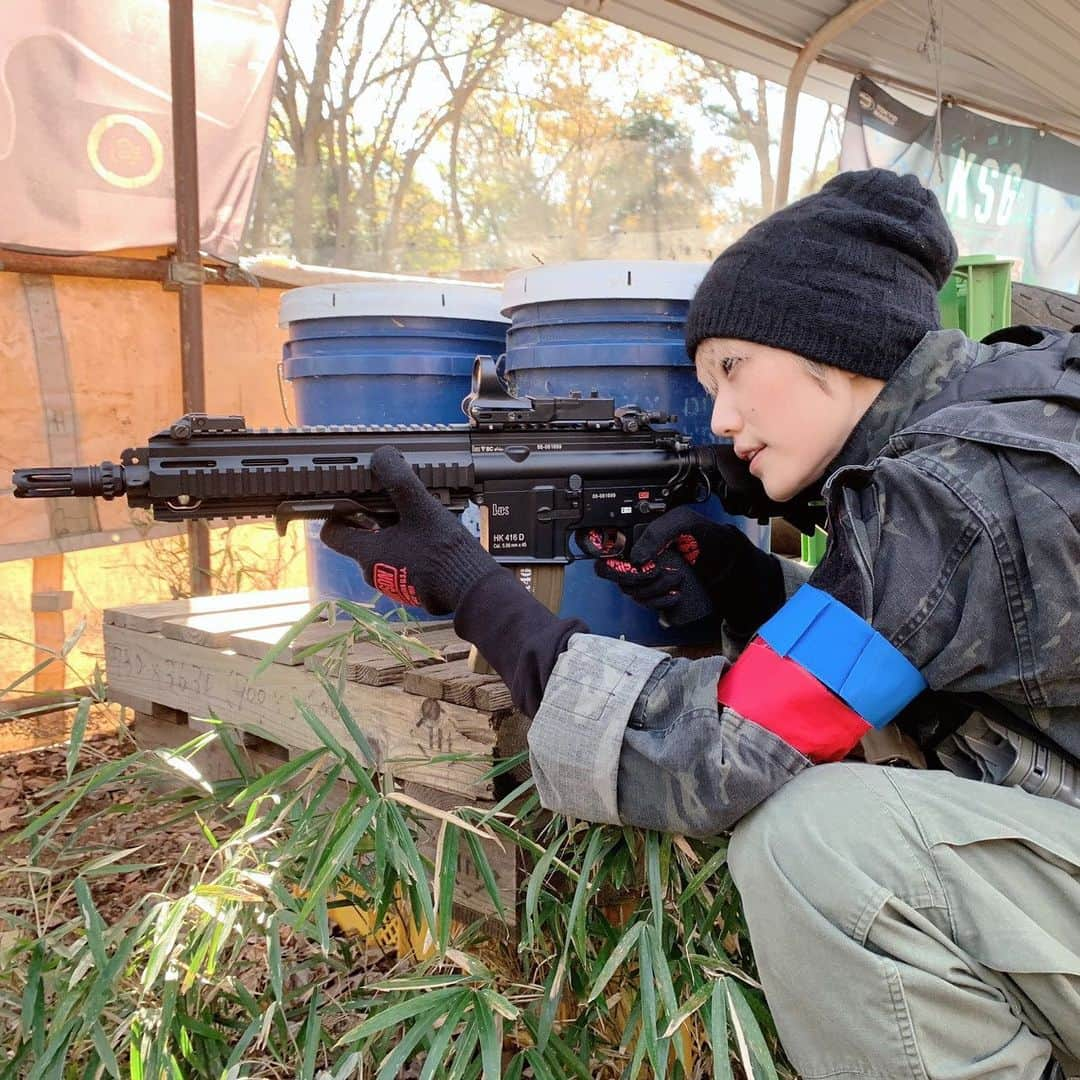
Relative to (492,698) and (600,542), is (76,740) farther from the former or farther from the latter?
(600,542)

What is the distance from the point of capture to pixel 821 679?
120 centimetres

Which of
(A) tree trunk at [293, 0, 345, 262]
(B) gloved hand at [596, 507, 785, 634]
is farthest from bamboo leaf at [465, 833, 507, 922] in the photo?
(A) tree trunk at [293, 0, 345, 262]

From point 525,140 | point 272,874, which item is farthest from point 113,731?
point 525,140

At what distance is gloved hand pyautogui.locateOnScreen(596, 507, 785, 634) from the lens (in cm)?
202

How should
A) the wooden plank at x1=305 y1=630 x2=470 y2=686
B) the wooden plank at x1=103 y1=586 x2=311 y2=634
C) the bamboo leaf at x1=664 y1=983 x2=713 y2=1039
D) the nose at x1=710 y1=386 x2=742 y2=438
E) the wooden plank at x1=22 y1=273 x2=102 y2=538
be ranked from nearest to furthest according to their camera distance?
the bamboo leaf at x1=664 y1=983 x2=713 y2=1039
the nose at x1=710 y1=386 x2=742 y2=438
the wooden plank at x1=305 y1=630 x2=470 y2=686
the wooden plank at x1=103 y1=586 x2=311 y2=634
the wooden plank at x1=22 y1=273 x2=102 y2=538

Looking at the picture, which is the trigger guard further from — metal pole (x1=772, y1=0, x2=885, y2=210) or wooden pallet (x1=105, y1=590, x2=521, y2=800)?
metal pole (x1=772, y1=0, x2=885, y2=210)

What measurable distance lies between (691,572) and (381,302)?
917mm

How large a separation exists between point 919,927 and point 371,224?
821cm

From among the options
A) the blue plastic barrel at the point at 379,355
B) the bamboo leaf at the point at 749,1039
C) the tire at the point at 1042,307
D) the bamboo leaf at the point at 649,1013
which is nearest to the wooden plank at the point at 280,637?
the blue plastic barrel at the point at 379,355

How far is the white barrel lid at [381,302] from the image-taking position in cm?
225

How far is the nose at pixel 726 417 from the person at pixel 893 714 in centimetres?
14

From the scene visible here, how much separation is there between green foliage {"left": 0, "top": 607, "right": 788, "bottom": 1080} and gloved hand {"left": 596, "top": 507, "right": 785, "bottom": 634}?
552mm

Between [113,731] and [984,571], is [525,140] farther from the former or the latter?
[984,571]

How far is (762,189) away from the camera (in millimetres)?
13164
